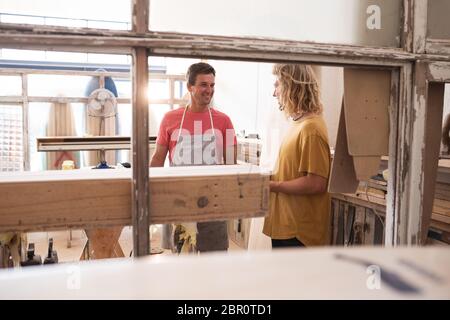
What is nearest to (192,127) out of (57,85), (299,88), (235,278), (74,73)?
(299,88)

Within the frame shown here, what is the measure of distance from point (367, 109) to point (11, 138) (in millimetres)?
3721

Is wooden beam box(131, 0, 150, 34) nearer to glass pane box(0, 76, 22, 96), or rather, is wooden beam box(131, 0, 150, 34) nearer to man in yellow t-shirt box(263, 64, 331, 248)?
man in yellow t-shirt box(263, 64, 331, 248)

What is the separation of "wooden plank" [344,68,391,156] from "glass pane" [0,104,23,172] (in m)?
3.58

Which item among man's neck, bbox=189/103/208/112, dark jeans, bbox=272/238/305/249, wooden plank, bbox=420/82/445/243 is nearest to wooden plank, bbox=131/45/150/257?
wooden plank, bbox=420/82/445/243

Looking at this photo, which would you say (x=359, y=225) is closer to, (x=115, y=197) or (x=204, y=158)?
(x=204, y=158)

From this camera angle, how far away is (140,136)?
2.65ft

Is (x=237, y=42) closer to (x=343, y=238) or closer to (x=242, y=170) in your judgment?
(x=242, y=170)

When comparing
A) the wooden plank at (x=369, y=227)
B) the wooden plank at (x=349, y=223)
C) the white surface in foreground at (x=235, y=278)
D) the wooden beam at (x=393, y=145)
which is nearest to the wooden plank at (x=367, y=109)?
the wooden beam at (x=393, y=145)

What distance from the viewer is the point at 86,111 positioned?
4.19 metres

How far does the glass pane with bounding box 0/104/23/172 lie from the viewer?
3750 millimetres

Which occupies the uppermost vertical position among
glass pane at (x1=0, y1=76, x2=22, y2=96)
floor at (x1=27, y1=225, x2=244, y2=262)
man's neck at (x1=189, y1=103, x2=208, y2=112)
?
glass pane at (x1=0, y1=76, x2=22, y2=96)

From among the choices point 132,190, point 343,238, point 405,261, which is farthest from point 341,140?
point 343,238

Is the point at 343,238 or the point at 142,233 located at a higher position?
the point at 142,233
